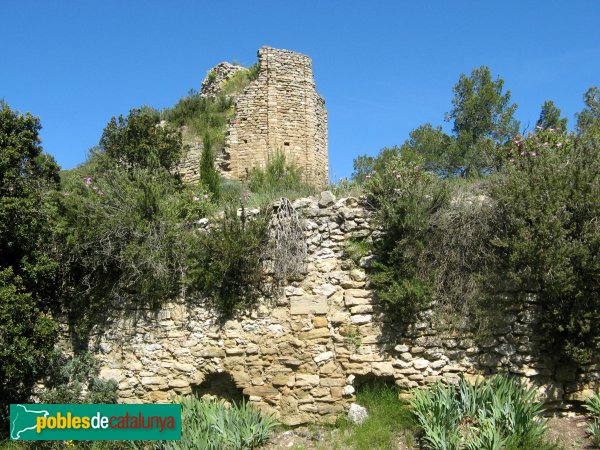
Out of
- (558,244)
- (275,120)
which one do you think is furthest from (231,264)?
(275,120)

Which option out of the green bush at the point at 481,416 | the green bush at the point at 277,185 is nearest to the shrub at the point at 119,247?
the green bush at the point at 277,185

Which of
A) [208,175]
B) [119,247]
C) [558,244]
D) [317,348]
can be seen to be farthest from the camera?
[208,175]

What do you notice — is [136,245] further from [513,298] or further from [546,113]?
[546,113]

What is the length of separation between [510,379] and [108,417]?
5746 mm

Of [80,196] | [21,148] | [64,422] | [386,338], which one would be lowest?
[64,422]

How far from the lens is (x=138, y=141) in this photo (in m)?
15.8

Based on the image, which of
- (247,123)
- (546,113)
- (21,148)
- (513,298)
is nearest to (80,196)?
(21,148)

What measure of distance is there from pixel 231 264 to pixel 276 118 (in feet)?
36.8

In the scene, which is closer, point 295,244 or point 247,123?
point 295,244

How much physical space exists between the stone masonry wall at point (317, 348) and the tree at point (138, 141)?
24.9 feet

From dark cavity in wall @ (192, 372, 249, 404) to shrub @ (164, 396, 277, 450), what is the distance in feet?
1.47

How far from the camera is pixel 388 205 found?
26.7ft

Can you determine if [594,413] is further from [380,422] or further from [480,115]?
[480,115]

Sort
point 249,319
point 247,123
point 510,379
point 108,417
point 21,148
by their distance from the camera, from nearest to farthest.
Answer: point 510,379
point 108,417
point 249,319
point 21,148
point 247,123
